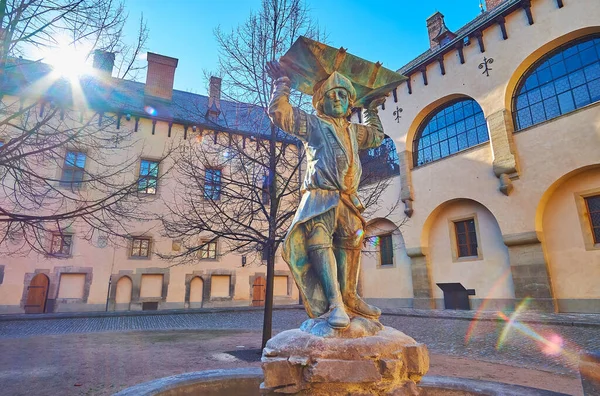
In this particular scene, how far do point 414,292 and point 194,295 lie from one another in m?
9.85

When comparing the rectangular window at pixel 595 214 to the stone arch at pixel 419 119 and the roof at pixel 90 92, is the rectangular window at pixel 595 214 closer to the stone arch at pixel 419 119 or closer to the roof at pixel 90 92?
the stone arch at pixel 419 119

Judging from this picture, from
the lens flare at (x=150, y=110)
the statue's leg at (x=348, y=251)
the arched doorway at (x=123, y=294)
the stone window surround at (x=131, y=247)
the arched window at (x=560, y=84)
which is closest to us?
the statue's leg at (x=348, y=251)

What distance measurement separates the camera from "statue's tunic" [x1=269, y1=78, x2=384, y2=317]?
251 centimetres

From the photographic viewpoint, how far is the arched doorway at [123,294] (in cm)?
1497

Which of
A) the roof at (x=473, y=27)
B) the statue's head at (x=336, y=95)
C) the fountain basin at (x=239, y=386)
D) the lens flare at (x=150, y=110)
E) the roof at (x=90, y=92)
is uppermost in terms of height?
the roof at (x=473, y=27)

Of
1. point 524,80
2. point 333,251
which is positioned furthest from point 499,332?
point 524,80

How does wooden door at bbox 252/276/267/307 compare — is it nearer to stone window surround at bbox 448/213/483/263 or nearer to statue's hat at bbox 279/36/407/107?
stone window surround at bbox 448/213/483/263

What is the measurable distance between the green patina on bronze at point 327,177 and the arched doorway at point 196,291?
1507cm

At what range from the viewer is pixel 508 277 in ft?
37.5

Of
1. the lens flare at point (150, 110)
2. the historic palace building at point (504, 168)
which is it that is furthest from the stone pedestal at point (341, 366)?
the lens flare at point (150, 110)

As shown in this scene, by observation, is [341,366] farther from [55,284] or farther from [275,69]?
[55,284]

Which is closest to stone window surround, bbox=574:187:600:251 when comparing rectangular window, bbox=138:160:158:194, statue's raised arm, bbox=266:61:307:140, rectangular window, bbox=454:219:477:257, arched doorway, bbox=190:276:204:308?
rectangular window, bbox=454:219:477:257

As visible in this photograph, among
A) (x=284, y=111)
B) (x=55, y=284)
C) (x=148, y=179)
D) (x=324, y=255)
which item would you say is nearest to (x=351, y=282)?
(x=324, y=255)

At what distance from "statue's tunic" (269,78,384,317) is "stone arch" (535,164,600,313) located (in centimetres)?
1060
